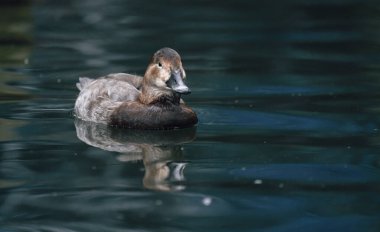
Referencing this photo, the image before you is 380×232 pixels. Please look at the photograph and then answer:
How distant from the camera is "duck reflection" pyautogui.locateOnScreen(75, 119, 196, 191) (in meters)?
6.93

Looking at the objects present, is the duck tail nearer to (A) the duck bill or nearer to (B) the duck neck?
(B) the duck neck

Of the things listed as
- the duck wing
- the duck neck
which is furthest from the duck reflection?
the duck wing

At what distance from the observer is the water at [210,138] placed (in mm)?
6102

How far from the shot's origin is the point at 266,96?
31.9 ft

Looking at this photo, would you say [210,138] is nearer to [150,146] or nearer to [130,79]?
[150,146]

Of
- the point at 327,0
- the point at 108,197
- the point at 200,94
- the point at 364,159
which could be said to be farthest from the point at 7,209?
the point at 327,0

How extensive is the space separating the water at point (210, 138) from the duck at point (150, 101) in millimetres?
107

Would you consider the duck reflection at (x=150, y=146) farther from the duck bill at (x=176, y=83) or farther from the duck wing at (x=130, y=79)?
the duck wing at (x=130, y=79)

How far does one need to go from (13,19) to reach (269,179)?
32.5 feet

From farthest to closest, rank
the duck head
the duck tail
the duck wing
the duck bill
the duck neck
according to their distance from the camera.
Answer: the duck tail, the duck wing, the duck neck, the duck head, the duck bill

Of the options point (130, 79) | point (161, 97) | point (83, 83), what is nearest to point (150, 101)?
point (161, 97)

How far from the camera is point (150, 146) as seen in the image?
7.94 meters

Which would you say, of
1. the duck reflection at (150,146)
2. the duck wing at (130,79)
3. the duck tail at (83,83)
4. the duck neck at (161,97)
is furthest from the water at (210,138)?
the duck wing at (130,79)

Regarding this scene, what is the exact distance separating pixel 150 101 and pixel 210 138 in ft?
2.28
